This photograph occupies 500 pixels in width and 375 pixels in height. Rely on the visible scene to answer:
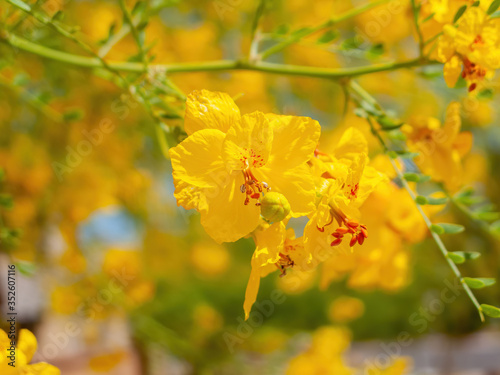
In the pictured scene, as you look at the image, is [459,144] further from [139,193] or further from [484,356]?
[484,356]

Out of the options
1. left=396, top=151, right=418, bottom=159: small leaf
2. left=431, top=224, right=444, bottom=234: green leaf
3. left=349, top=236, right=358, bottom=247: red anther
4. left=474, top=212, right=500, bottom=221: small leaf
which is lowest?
left=474, top=212, right=500, bottom=221: small leaf

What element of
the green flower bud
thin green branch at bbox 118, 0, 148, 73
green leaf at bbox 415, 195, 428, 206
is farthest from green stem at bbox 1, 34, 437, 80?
the green flower bud

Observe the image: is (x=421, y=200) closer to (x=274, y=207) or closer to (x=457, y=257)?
(x=457, y=257)

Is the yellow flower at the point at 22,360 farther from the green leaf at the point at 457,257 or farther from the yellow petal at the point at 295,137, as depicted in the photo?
the green leaf at the point at 457,257

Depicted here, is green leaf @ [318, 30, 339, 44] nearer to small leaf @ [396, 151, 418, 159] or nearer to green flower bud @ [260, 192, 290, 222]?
small leaf @ [396, 151, 418, 159]

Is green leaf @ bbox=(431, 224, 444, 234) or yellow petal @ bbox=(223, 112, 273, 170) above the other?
yellow petal @ bbox=(223, 112, 273, 170)

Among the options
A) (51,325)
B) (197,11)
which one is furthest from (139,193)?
(51,325)
